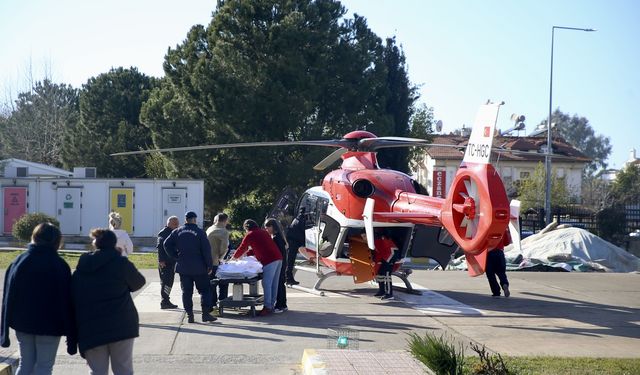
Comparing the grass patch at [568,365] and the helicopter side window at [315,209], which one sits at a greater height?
the helicopter side window at [315,209]

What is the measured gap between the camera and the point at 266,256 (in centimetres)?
1298

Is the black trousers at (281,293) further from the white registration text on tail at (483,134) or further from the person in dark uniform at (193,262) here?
the white registration text on tail at (483,134)

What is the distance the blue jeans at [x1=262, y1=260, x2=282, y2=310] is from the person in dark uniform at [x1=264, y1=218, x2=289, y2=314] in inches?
8.1

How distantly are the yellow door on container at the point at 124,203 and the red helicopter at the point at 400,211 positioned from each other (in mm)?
14013

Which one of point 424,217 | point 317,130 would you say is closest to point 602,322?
point 424,217

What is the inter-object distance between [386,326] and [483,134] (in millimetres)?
3548

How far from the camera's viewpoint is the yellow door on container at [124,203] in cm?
2995

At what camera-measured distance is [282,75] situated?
3450 cm

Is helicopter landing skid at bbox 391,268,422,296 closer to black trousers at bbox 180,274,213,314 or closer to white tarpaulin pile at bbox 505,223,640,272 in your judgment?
black trousers at bbox 180,274,213,314

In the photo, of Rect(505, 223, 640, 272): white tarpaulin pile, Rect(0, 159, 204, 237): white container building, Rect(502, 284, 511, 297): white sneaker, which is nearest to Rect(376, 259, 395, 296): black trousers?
Rect(502, 284, 511, 297): white sneaker

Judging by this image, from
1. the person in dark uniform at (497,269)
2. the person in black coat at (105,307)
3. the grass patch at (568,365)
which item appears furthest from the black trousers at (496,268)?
the person in black coat at (105,307)

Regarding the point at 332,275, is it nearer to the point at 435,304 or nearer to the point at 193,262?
the point at 435,304

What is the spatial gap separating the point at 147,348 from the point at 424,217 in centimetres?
533

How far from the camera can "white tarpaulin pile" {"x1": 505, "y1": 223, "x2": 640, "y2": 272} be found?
24359mm
